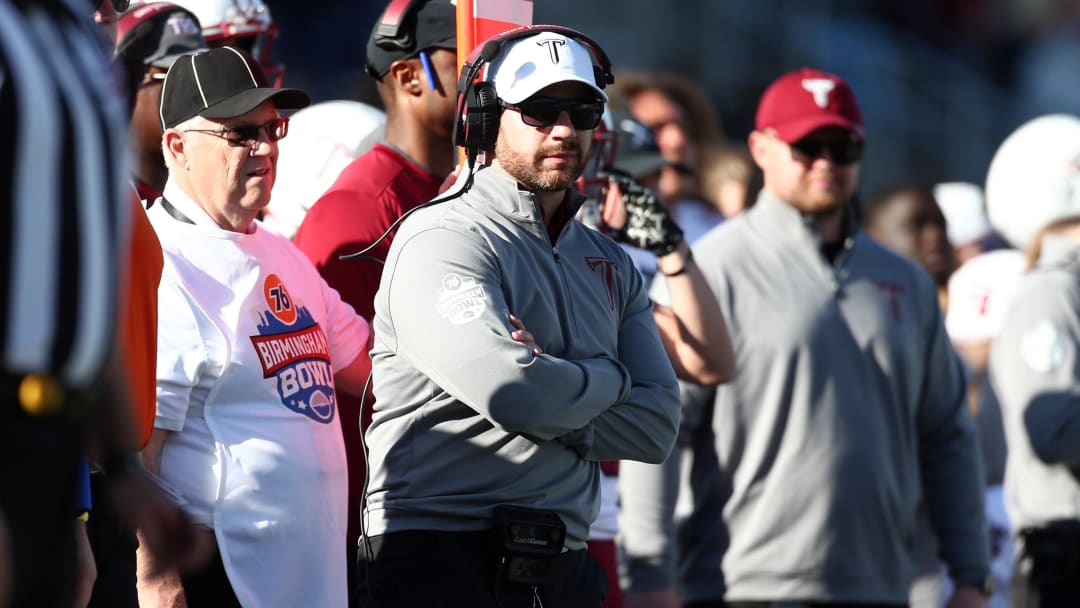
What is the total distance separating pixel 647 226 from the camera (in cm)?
491

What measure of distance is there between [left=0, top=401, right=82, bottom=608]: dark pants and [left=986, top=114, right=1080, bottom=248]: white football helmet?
5664 mm

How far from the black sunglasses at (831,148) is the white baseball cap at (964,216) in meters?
3.91

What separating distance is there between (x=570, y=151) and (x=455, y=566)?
99 cm

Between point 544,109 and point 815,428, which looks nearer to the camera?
point 544,109

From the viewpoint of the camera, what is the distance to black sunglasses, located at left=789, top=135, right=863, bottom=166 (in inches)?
231

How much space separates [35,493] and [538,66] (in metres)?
2.17

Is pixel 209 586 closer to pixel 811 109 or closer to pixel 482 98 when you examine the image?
pixel 482 98

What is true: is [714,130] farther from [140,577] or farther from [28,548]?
[28,548]

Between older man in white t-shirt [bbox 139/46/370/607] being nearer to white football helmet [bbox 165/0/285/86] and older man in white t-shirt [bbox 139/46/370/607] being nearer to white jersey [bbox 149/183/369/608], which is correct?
white jersey [bbox 149/183/369/608]

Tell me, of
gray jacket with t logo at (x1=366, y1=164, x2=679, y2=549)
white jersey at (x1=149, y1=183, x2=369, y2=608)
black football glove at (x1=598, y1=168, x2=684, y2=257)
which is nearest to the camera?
gray jacket with t logo at (x1=366, y1=164, x2=679, y2=549)

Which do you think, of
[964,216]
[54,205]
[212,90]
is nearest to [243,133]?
[212,90]

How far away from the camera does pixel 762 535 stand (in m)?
5.58

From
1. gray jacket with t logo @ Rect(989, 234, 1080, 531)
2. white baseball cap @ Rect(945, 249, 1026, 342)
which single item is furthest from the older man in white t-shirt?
white baseball cap @ Rect(945, 249, 1026, 342)

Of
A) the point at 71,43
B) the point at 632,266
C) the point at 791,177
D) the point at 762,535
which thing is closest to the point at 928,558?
the point at 762,535
